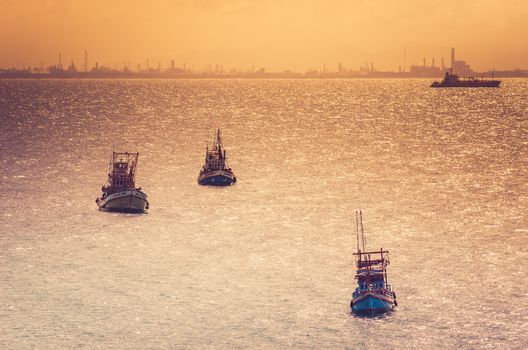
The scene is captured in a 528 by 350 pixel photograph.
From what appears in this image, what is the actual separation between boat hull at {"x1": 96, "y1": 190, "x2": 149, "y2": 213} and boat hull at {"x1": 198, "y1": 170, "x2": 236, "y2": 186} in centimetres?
2469

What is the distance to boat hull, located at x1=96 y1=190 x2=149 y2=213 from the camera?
107m

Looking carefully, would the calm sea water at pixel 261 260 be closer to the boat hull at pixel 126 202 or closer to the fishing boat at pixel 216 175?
the boat hull at pixel 126 202

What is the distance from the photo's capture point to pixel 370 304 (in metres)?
64.7

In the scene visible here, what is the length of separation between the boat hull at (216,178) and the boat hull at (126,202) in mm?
24687

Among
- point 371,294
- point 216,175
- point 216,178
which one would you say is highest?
point 216,175

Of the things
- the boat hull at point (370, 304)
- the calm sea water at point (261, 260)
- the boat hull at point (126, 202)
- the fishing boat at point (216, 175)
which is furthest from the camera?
the fishing boat at point (216, 175)

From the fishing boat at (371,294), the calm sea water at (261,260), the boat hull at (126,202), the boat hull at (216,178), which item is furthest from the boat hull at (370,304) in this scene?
the boat hull at (216,178)

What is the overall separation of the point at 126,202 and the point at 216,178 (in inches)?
1044

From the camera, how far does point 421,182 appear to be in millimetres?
133625

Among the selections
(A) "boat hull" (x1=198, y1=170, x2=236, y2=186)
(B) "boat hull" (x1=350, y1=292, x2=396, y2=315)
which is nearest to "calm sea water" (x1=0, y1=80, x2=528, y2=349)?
(B) "boat hull" (x1=350, y1=292, x2=396, y2=315)

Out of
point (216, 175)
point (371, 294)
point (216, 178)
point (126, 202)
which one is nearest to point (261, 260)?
point (371, 294)

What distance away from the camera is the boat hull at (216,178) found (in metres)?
132

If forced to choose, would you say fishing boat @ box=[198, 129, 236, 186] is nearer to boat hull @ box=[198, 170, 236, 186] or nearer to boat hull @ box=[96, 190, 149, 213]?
boat hull @ box=[198, 170, 236, 186]

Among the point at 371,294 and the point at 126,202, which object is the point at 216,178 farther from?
the point at 371,294
